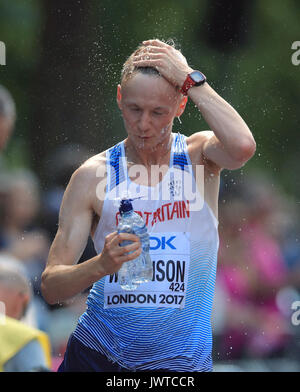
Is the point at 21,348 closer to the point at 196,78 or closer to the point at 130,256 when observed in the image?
the point at 130,256

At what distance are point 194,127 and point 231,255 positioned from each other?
133 centimetres

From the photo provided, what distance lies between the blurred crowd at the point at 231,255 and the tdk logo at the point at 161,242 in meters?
1.96

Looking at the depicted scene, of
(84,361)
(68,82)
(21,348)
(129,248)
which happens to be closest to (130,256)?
(129,248)

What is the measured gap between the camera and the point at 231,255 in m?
7.04

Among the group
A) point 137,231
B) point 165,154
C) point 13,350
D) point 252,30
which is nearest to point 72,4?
point 252,30

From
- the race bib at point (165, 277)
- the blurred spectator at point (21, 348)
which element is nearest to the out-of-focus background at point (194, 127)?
the race bib at point (165, 277)

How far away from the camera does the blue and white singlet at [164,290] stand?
410 cm

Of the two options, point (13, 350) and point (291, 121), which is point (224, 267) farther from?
point (13, 350)

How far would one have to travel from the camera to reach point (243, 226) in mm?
7191

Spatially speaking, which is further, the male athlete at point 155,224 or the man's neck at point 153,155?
the man's neck at point 153,155

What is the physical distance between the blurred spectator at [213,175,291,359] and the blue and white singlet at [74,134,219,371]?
249cm

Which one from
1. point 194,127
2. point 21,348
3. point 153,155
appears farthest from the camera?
point 194,127

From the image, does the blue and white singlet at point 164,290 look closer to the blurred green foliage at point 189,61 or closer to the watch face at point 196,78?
the watch face at point 196,78

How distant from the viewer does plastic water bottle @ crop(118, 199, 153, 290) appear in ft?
12.0
